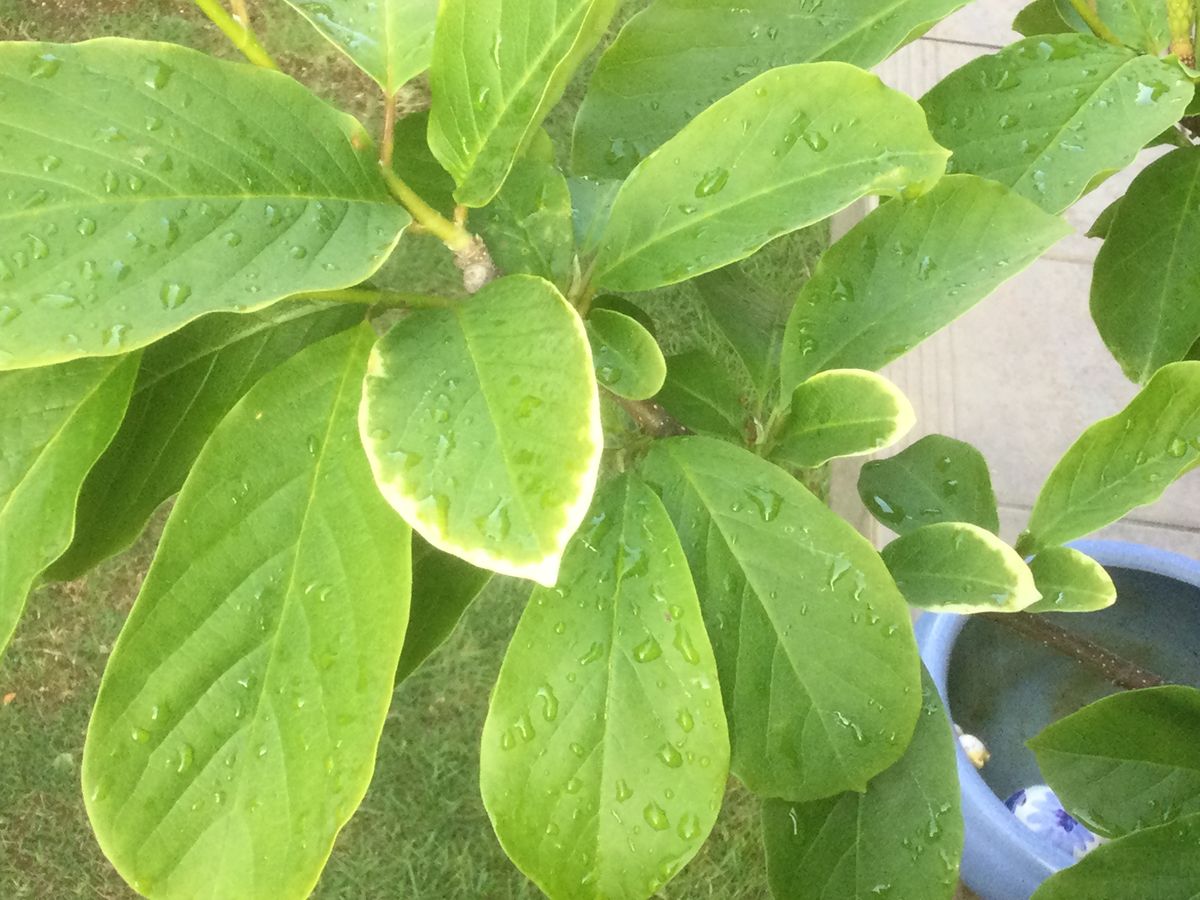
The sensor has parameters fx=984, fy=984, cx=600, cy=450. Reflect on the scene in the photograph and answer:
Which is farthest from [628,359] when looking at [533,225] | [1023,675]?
[1023,675]

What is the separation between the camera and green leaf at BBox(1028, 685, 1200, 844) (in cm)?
65

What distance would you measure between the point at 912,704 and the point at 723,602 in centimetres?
12

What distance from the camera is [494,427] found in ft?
1.41

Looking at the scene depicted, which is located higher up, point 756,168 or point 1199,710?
point 756,168

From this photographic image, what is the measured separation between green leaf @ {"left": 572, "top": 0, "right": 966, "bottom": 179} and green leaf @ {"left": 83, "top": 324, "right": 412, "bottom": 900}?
0.30 meters

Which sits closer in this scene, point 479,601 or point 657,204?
point 657,204

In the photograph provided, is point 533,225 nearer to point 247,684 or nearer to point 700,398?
point 700,398

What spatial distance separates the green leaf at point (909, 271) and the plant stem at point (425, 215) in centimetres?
22

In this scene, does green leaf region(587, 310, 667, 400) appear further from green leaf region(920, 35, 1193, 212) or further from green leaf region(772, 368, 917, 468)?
green leaf region(920, 35, 1193, 212)

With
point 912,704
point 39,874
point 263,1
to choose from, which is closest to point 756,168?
point 912,704

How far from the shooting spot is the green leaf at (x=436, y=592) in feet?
2.07

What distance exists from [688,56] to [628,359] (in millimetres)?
234

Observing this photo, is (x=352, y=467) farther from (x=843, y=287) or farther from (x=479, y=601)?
(x=479, y=601)

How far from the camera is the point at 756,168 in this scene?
50cm
